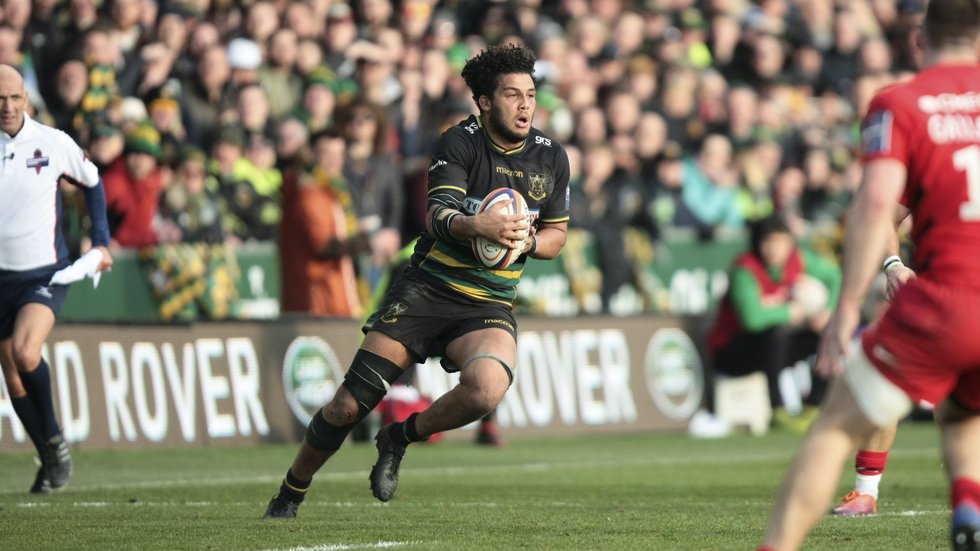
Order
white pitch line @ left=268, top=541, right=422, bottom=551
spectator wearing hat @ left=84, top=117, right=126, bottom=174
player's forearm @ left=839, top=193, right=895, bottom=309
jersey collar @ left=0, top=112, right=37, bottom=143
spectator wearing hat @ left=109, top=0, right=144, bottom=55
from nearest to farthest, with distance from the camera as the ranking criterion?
player's forearm @ left=839, top=193, right=895, bottom=309 < white pitch line @ left=268, top=541, right=422, bottom=551 < jersey collar @ left=0, top=112, right=37, bottom=143 < spectator wearing hat @ left=84, top=117, right=126, bottom=174 < spectator wearing hat @ left=109, top=0, right=144, bottom=55

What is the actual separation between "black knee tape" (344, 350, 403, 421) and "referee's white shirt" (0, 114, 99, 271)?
124 inches

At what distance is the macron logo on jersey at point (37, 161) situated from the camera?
35.8 feet

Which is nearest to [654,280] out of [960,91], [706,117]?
[706,117]

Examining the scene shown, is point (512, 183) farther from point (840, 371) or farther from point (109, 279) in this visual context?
point (109, 279)

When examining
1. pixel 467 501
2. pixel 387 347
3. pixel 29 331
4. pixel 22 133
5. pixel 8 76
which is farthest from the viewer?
pixel 22 133

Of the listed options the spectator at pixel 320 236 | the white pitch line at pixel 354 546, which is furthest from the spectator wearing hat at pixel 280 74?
the white pitch line at pixel 354 546

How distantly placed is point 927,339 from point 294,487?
416 cm

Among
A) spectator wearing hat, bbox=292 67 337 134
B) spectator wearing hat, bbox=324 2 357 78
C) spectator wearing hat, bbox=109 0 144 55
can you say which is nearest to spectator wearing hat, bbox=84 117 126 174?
spectator wearing hat, bbox=109 0 144 55

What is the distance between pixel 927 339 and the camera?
5.64 meters

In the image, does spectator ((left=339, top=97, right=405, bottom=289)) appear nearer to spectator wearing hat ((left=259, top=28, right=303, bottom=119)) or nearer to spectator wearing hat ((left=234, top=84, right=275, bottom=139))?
spectator wearing hat ((left=234, top=84, right=275, bottom=139))

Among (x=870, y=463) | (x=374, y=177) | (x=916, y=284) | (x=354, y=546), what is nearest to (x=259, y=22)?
(x=374, y=177)

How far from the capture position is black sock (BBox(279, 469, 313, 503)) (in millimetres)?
8883

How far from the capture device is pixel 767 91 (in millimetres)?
23078

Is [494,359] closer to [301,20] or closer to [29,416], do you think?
[29,416]
